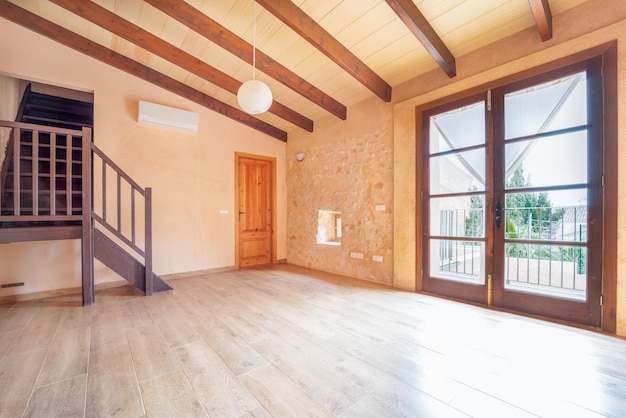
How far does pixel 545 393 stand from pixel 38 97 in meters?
6.86

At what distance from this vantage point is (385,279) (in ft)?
13.2

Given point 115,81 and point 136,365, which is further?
point 115,81

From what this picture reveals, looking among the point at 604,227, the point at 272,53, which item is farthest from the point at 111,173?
the point at 604,227

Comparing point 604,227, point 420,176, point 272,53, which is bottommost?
point 604,227

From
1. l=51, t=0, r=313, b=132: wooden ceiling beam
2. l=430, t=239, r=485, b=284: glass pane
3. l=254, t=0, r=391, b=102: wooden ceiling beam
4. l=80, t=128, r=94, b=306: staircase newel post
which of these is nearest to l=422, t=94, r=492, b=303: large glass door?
l=430, t=239, r=485, b=284: glass pane

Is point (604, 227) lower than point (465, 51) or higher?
lower

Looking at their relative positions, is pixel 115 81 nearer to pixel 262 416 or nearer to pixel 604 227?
pixel 262 416

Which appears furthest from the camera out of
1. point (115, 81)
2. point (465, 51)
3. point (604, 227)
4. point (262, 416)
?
point (115, 81)

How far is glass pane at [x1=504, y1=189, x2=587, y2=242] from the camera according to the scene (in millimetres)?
2561

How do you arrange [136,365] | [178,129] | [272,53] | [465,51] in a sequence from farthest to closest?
[178,129] → [272,53] → [465,51] → [136,365]

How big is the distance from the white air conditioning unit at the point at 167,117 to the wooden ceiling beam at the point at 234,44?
1649 mm

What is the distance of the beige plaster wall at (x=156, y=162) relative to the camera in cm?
347

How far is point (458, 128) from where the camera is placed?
3.36 metres

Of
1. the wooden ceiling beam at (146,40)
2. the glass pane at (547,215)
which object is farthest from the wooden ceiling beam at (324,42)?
the glass pane at (547,215)
